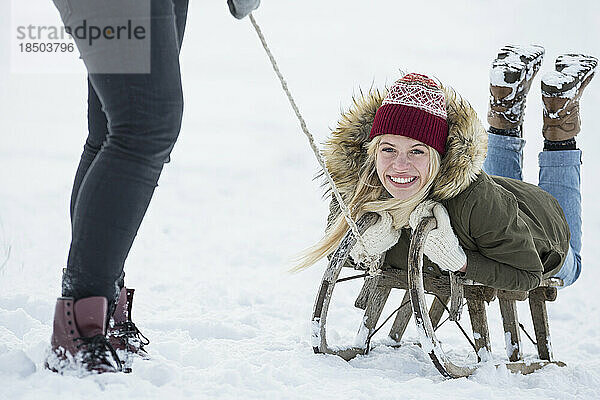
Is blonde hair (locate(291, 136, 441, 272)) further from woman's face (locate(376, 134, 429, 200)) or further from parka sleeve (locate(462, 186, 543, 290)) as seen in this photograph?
parka sleeve (locate(462, 186, 543, 290))

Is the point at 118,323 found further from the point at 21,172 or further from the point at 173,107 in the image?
the point at 21,172

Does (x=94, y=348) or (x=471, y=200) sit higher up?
(x=471, y=200)

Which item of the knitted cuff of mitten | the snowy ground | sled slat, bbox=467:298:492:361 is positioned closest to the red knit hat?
the snowy ground

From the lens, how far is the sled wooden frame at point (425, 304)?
1.60m

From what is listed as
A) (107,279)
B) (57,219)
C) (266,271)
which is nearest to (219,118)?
(57,219)

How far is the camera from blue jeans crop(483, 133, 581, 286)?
247 centimetres

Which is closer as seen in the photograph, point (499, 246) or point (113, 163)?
point (113, 163)

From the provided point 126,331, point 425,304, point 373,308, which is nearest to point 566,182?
point 373,308

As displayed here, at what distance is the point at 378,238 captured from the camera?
5.91ft

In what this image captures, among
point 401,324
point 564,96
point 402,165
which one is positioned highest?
point 564,96

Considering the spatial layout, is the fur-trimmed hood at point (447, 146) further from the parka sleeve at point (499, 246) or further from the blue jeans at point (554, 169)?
the blue jeans at point (554, 169)

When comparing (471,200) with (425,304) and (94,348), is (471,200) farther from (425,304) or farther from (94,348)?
(94,348)

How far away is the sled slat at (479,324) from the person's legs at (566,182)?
0.74 m

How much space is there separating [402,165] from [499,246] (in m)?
0.34
